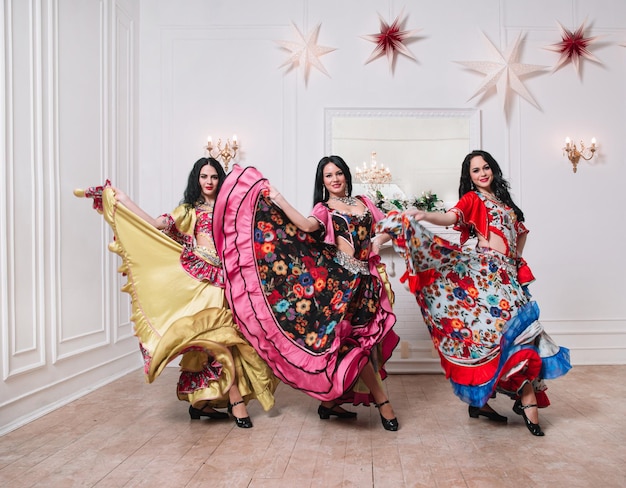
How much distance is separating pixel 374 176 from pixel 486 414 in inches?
94.3

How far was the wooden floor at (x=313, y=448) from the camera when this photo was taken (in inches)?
87.7

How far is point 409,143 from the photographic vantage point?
4.95 meters

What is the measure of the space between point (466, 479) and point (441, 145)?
3309mm

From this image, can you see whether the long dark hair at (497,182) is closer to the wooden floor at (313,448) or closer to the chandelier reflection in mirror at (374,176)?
the wooden floor at (313,448)

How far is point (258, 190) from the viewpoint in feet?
9.82

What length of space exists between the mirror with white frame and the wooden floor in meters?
1.97

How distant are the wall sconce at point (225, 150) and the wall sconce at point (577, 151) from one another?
2.91 metres

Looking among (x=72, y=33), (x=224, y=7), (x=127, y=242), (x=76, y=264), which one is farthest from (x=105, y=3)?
(x=127, y=242)

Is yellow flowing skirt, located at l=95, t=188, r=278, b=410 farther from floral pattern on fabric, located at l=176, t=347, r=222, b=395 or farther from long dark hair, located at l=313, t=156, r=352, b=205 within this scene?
long dark hair, located at l=313, t=156, r=352, b=205

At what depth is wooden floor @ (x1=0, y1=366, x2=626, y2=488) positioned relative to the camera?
2229 millimetres

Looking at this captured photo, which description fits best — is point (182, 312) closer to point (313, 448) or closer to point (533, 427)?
point (313, 448)

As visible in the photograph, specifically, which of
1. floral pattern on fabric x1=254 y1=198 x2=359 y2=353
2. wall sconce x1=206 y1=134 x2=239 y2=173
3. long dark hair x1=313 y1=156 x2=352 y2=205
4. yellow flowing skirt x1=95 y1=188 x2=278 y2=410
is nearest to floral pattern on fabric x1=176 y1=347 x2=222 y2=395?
yellow flowing skirt x1=95 y1=188 x2=278 y2=410

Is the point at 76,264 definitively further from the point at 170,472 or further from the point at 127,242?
the point at 170,472

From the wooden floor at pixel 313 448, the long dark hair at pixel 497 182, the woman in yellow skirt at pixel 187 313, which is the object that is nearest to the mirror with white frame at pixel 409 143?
the long dark hair at pixel 497 182
